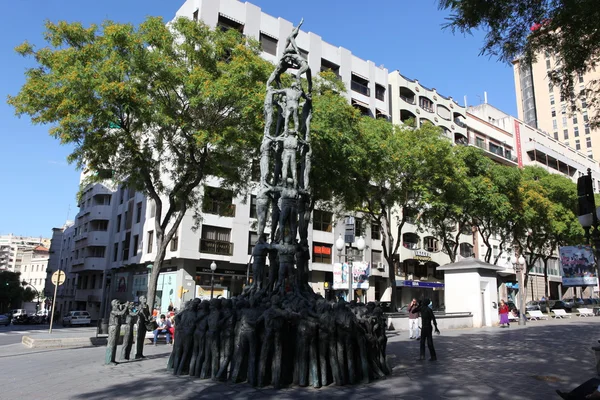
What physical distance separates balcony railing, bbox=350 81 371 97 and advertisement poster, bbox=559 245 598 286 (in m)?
21.8

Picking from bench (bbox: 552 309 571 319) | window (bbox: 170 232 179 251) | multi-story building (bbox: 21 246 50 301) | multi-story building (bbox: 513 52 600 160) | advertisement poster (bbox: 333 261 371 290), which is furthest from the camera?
multi-story building (bbox: 21 246 50 301)

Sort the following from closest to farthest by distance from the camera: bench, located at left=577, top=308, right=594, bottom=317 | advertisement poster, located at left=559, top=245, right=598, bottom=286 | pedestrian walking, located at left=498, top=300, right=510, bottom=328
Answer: pedestrian walking, located at left=498, top=300, right=510, bottom=328
bench, located at left=577, top=308, right=594, bottom=317
advertisement poster, located at left=559, top=245, right=598, bottom=286

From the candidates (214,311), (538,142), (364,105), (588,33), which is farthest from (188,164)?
(538,142)

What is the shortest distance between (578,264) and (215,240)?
97.0ft

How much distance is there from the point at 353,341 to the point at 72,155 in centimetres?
1325

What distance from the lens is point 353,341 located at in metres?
8.87

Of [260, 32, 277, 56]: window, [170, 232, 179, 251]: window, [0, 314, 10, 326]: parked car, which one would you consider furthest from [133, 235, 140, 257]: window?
[260, 32, 277, 56]: window

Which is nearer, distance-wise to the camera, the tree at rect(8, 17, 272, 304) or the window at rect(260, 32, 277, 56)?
the tree at rect(8, 17, 272, 304)

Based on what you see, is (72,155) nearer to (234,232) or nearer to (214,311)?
(214,311)

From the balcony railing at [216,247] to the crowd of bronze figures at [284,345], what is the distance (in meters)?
23.3

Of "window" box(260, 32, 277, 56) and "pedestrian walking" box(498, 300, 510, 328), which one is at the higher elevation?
"window" box(260, 32, 277, 56)

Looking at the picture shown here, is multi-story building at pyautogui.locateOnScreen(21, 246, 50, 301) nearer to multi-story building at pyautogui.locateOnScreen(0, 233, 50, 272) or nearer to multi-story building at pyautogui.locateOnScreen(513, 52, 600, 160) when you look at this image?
multi-story building at pyautogui.locateOnScreen(0, 233, 50, 272)

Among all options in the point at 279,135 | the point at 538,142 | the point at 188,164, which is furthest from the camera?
the point at 538,142

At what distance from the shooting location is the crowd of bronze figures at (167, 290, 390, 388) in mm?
8297
